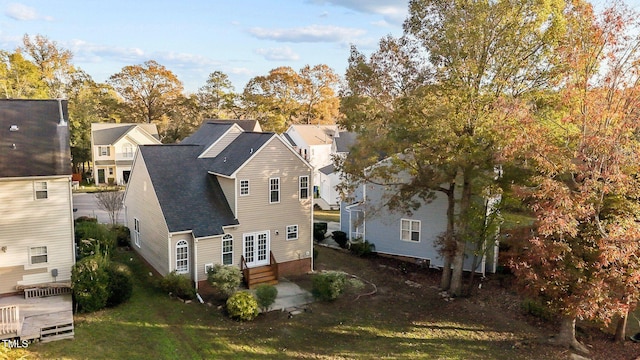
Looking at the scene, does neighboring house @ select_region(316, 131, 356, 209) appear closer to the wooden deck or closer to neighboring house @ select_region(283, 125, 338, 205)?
neighboring house @ select_region(283, 125, 338, 205)

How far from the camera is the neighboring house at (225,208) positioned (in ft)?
64.3

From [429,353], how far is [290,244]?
31.0 ft

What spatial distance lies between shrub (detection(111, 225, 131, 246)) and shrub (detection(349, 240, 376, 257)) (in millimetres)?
13334

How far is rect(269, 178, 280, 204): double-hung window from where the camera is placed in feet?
71.1

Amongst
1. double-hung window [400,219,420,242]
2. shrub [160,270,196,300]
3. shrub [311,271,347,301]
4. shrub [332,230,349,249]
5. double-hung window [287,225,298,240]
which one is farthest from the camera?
shrub [332,230,349,249]

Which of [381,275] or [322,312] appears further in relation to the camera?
[381,275]

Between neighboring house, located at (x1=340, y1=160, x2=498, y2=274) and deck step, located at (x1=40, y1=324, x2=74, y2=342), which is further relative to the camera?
neighboring house, located at (x1=340, y1=160, x2=498, y2=274)

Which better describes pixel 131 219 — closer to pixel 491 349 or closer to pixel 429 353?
pixel 429 353

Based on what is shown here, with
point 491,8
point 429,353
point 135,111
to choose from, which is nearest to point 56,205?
point 429,353

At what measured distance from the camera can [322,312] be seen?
59.6 ft

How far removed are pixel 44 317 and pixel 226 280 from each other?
21.8ft

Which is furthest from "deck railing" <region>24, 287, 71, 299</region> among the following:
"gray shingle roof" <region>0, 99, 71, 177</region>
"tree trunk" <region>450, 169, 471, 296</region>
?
"tree trunk" <region>450, 169, 471, 296</region>

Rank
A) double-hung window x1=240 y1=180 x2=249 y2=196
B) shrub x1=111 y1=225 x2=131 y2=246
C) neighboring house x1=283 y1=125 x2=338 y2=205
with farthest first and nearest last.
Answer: neighboring house x1=283 y1=125 x2=338 y2=205 < shrub x1=111 y1=225 x2=131 y2=246 < double-hung window x1=240 y1=180 x2=249 y2=196

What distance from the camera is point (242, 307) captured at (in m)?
16.8
